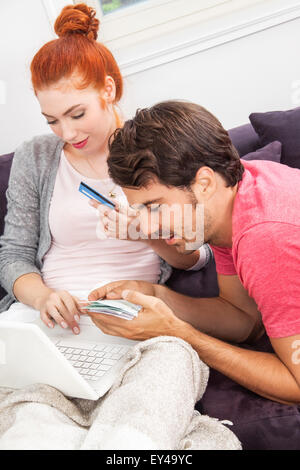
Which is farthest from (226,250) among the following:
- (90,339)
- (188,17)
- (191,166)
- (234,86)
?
(188,17)

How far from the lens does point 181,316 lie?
1346 millimetres

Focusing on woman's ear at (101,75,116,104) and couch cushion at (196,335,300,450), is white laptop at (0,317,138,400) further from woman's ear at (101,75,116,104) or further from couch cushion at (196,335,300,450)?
woman's ear at (101,75,116,104)

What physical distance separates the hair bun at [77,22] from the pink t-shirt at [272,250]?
82 centimetres

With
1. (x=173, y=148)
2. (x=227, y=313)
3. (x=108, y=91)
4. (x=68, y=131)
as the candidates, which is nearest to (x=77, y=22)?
(x=108, y=91)

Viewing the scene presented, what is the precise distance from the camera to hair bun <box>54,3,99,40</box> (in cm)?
144

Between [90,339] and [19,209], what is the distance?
1.82 ft

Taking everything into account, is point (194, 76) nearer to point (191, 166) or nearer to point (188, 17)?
point (188, 17)

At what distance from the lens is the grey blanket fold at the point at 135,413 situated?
835mm

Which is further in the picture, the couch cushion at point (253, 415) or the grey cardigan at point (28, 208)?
the grey cardigan at point (28, 208)

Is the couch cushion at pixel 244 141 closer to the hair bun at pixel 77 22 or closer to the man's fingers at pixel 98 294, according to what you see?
the hair bun at pixel 77 22

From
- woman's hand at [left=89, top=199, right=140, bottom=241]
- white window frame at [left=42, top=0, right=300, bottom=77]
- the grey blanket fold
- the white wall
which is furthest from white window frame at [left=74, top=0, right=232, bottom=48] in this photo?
the grey blanket fold

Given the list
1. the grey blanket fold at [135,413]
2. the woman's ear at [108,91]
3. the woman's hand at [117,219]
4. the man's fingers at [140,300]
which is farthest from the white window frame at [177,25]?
the grey blanket fold at [135,413]

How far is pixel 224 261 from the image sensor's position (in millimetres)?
1280

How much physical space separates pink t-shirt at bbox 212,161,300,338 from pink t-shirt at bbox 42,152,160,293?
529 mm
